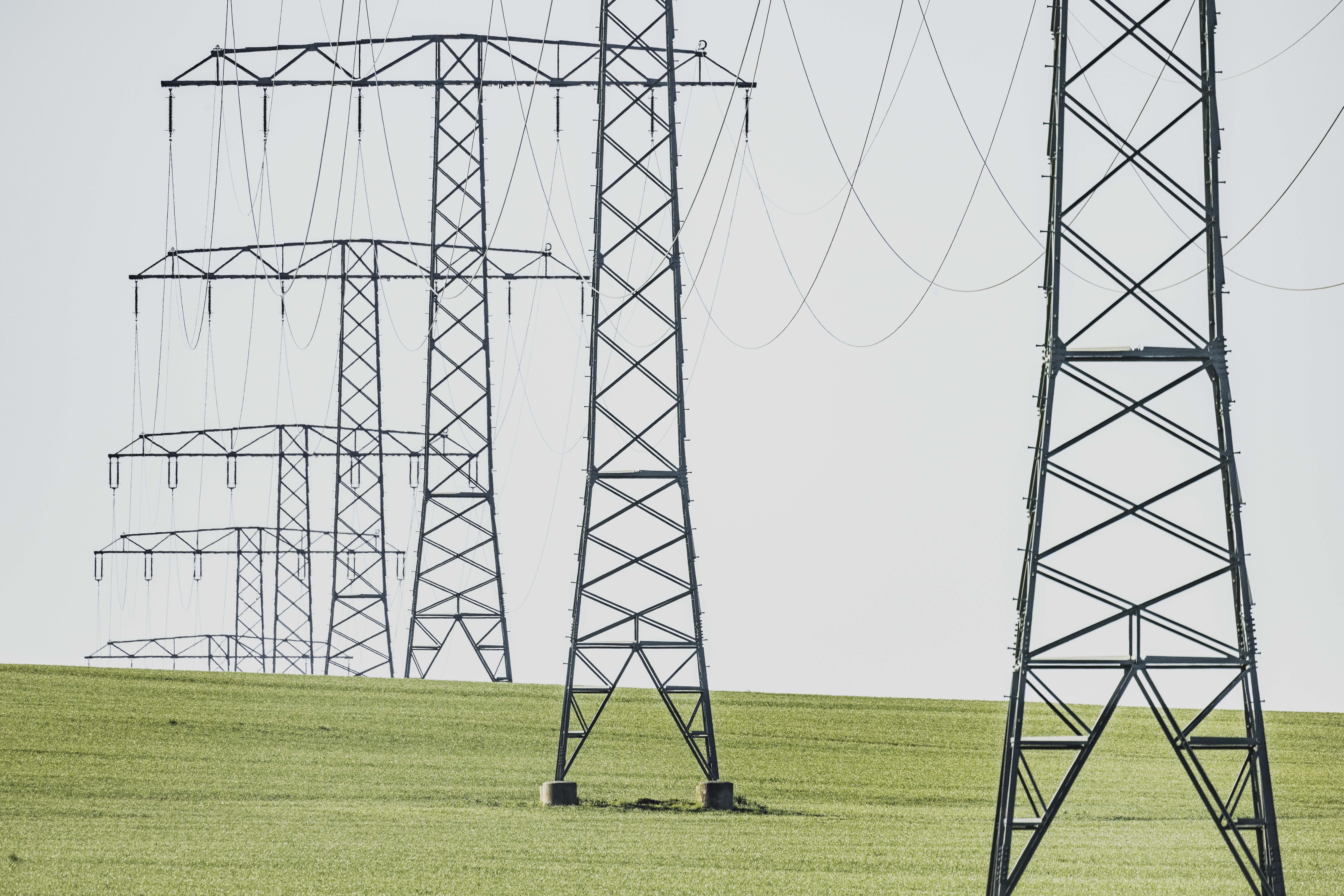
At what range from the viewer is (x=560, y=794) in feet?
107

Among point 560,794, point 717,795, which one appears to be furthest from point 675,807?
point 560,794

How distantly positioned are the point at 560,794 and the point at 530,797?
1.98 metres

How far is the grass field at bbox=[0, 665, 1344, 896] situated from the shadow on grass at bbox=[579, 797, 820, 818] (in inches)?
6.0

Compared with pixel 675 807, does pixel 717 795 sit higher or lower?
higher

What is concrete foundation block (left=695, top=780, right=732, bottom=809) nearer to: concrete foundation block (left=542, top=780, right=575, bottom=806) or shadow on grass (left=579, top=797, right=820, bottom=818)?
shadow on grass (left=579, top=797, right=820, bottom=818)

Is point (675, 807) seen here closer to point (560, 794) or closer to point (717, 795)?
point (717, 795)

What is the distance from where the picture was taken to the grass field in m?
23.6

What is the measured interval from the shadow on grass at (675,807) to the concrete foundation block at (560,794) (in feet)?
1.01

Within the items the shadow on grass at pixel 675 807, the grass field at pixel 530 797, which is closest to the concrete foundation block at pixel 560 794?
the shadow on grass at pixel 675 807

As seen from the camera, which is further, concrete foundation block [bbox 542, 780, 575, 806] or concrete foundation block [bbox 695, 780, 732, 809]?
concrete foundation block [bbox 695, 780, 732, 809]

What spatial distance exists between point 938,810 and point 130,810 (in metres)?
13.9

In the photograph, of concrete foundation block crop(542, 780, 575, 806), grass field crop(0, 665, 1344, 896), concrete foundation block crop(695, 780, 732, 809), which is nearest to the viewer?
grass field crop(0, 665, 1344, 896)

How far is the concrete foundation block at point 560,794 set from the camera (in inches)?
1278

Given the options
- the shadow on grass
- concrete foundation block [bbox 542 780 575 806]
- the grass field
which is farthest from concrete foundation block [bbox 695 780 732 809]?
concrete foundation block [bbox 542 780 575 806]
